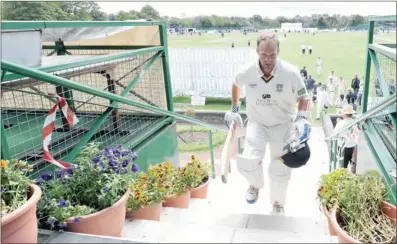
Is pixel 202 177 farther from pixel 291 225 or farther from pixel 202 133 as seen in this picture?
pixel 202 133

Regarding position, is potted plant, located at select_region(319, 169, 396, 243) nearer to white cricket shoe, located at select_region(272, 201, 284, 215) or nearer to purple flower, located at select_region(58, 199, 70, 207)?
white cricket shoe, located at select_region(272, 201, 284, 215)

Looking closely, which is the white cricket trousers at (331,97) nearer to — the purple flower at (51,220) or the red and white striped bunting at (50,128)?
the red and white striped bunting at (50,128)

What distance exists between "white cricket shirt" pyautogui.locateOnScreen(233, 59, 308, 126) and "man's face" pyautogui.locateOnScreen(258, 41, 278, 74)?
0.28ft

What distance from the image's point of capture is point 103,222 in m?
2.21

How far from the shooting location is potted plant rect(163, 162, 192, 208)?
11.4ft

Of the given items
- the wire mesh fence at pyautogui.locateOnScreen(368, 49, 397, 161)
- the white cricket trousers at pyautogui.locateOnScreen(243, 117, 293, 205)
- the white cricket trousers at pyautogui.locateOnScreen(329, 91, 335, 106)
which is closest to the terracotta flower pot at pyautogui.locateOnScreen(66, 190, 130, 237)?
the white cricket trousers at pyautogui.locateOnScreen(243, 117, 293, 205)

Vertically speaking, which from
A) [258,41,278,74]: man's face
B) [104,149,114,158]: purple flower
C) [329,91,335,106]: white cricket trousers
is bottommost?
[329,91,335,106]: white cricket trousers

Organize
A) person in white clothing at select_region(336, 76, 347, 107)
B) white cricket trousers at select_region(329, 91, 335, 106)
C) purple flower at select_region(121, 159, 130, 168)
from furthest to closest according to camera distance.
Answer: white cricket trousers at select_region(329, 91, 335, 106) → person in white clothing at select_region(336, 76, 347, 107) → purple flower at select_region(121, 159, 130, 168)

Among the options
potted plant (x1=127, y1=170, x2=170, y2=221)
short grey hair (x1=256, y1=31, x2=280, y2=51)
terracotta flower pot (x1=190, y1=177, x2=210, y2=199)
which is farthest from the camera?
terracotta flower pot (x1=190, y1=177, x2=210, y2=199)

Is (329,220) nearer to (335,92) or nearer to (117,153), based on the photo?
(117,153)

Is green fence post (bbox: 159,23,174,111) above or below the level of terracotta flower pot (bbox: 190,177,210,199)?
above

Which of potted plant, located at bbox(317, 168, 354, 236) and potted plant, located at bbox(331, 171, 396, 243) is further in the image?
potted plant, located at bbox(317, 168, 354, 236)

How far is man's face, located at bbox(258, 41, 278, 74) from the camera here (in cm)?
303

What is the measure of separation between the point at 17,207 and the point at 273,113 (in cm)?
221
